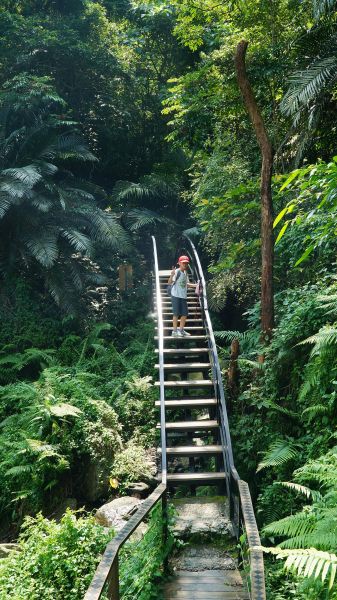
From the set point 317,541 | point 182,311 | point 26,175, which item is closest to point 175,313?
point 182,311

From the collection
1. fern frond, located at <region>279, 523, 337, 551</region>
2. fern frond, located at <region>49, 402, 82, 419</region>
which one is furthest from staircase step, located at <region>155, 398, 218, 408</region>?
fern frond, located at <region>279, 523, 337, 551</region>

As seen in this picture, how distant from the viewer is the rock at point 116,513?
264 inches

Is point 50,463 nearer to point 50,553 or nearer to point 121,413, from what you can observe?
point 121,413

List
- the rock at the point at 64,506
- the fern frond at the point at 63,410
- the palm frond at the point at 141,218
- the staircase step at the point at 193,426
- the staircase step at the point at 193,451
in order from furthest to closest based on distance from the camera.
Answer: the palm frond at the point at 141,218
the fern frond at the point at 63,410
the rock at the point at 64,506
the staircase step at the point at 193,426
the staircase step at the point at 193,451

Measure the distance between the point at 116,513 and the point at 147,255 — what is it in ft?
38.1

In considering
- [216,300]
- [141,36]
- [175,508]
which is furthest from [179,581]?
[141,36]

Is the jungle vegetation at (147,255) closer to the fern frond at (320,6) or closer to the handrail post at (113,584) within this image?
the fern frond at (320,6)

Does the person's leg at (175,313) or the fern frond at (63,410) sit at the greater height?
the person's leg at (175,313)

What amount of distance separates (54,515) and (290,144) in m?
7.40

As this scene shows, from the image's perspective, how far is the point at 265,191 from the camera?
25.3ft

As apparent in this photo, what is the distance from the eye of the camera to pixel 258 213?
32.0 ft

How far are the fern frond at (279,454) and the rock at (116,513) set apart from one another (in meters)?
1.87

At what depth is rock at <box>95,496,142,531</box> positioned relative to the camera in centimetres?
671

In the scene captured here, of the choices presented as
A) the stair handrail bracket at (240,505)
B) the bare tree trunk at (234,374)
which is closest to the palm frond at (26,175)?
the stair handrail bracket at (240,505)
